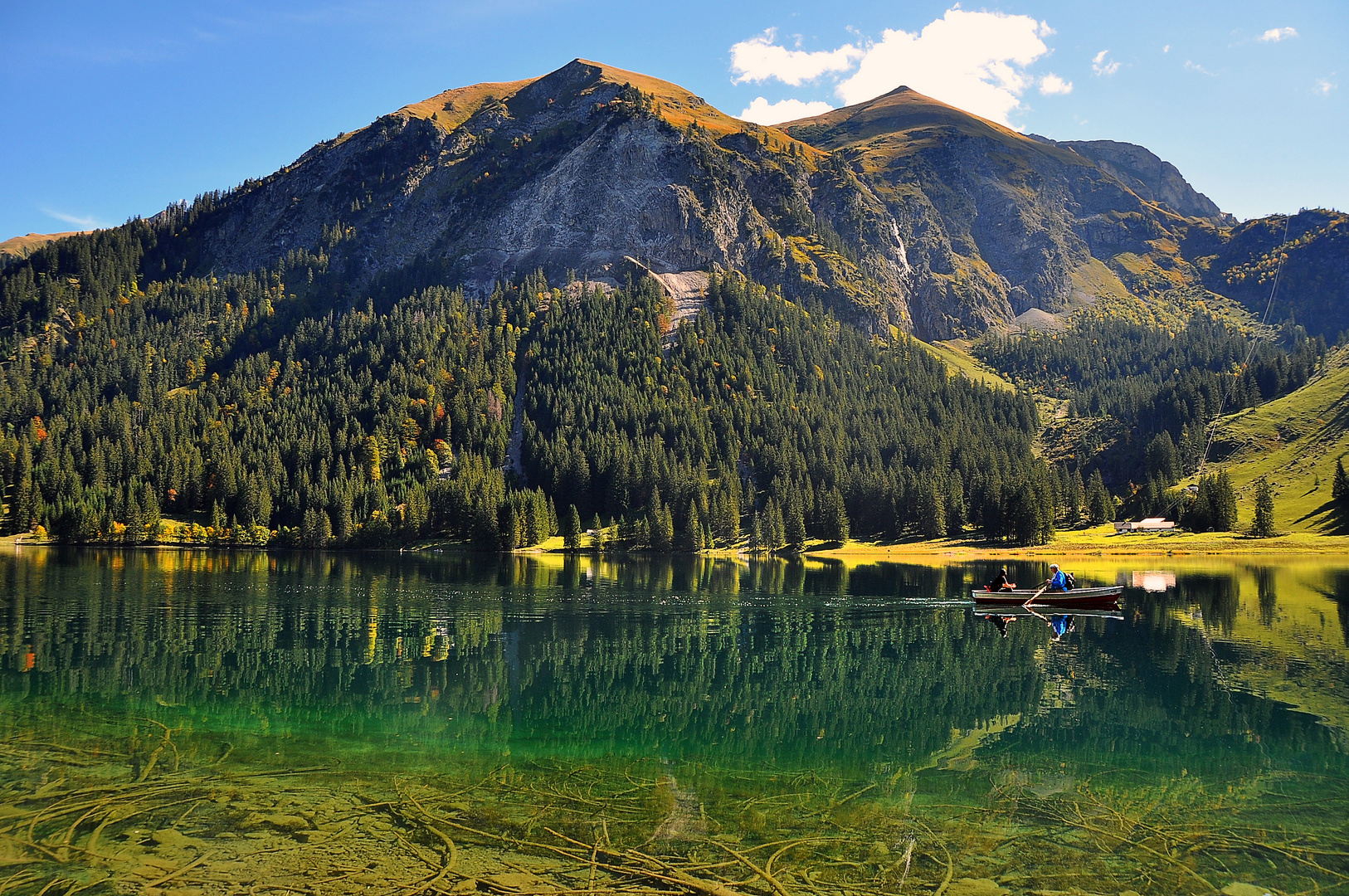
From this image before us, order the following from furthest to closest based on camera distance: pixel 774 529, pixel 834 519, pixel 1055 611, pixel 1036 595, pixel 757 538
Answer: pixel 834 519, pixel 757 538, pixel 774 529, pixel 1055 611, pixel 1036 595

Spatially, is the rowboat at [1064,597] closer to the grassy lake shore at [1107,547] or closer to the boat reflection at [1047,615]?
the boat reflection at [1047,615]

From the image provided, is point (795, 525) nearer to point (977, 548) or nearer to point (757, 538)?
point (757, 538)

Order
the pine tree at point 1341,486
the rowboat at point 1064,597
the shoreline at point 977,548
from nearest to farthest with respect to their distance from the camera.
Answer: the rowboat at point 1064,597 → the shoreline at point 977,548 → the pine tree at point 1341,486

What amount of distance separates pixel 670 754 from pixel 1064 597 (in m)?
53.3

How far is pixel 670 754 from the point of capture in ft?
99.5

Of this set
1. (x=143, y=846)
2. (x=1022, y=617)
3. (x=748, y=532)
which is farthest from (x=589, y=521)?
(x=143, y=846)

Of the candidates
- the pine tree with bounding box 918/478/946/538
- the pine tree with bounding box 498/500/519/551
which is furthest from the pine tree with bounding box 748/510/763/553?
the pine tree with bounding box 498/500/519/551

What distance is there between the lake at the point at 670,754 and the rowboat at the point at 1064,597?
318 centimetres

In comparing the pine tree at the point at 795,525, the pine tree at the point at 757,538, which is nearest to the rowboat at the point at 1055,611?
the pine tree at the point at 757,538

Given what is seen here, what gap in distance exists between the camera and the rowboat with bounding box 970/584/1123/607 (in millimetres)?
69438

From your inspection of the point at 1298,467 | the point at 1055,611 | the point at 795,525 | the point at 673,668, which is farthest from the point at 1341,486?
the point at 673,668

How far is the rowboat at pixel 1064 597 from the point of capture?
69.4 meters

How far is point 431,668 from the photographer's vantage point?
46562 mm

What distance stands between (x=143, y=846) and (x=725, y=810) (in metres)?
15.7
